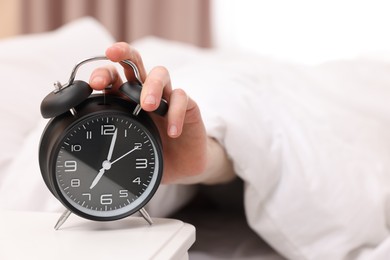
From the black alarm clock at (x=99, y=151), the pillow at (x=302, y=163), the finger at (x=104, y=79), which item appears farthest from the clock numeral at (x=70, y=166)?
the pillow at (x=302, y=163)

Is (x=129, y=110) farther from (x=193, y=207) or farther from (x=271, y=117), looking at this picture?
(x=193, y=207)

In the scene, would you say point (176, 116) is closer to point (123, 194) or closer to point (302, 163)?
point (123, 194)

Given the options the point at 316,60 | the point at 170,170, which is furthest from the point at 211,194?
the point at 316,60

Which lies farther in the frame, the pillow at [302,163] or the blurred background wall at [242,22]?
the blurred background wall at [242,22]

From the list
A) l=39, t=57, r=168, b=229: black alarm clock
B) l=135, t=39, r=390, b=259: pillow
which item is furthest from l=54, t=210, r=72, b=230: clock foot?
l=135, t=39, r=390, b=259: pillow

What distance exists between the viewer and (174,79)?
4.52 feet

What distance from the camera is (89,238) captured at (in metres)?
0.77

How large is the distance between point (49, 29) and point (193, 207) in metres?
1.94

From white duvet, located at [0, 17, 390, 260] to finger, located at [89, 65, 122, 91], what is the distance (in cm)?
29

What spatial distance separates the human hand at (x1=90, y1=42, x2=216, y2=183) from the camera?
822 mm

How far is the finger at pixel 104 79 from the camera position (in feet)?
2.72

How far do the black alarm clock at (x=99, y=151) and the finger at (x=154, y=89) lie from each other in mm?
13

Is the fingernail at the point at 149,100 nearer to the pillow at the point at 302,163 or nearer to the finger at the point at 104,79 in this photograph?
the finger at the point at 104,79

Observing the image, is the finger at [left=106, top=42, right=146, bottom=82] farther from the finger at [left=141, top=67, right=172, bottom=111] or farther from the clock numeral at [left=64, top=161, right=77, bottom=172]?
the clock numeral at [left=64, top=161, right=77, bottom=172]
